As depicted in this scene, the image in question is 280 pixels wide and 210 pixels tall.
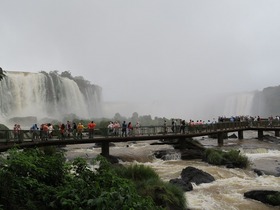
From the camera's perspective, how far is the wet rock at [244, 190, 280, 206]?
12845 millimetres

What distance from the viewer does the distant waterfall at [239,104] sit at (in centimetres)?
8388

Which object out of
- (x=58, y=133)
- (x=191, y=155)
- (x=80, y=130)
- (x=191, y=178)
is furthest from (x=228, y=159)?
(x=58, y=133)

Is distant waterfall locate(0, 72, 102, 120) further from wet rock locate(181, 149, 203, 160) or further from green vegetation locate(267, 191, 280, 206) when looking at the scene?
green vegetation locate(267, 191, 280, 206)

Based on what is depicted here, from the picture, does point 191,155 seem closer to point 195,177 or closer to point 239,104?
point 195,177

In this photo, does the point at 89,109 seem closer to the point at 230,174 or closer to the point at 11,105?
the point at 11,105

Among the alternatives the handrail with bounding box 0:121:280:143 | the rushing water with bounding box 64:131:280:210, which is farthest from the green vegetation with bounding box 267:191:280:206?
the handrail with bounding box 0:121:280:143

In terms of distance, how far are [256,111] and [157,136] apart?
64.7 metres

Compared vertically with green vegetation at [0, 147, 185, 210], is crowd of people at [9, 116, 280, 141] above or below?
above

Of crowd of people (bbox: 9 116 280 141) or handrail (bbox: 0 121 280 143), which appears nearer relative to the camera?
handrail (bbox: 0 121 280 143)

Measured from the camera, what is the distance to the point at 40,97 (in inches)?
2192

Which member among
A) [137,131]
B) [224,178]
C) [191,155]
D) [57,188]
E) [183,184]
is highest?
[137,131]

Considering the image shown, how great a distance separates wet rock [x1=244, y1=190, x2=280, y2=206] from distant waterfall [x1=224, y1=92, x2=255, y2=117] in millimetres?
72757

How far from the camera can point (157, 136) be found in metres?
25.8

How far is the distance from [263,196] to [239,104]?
75.2 meters
